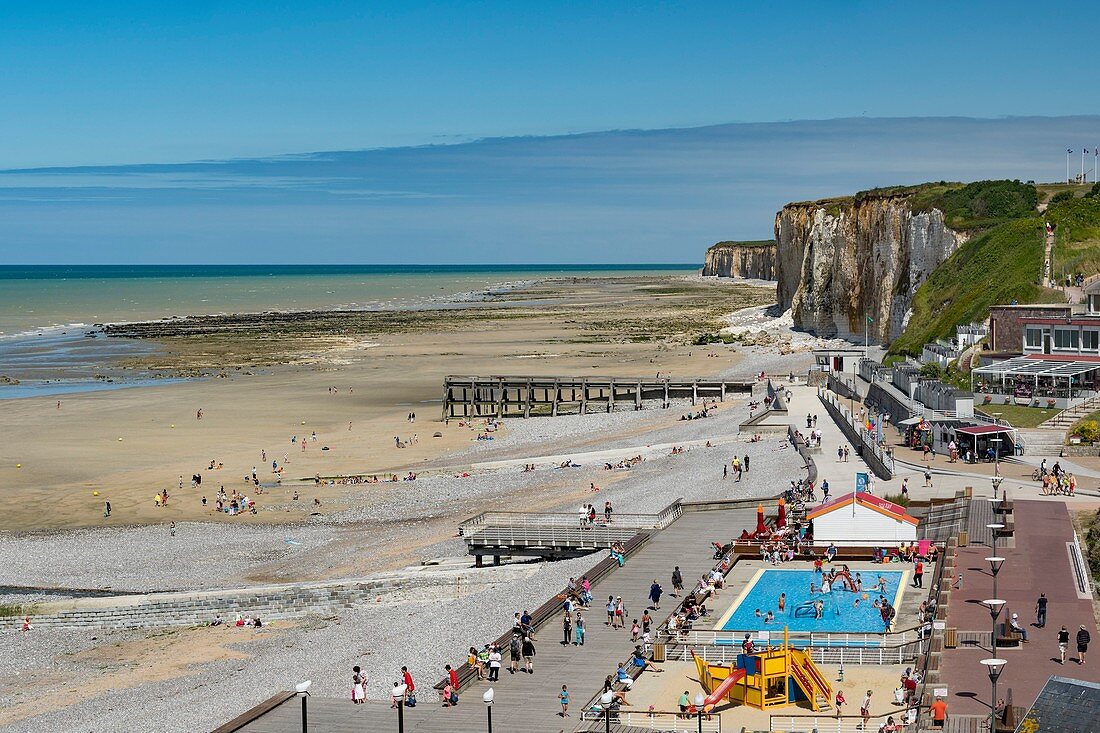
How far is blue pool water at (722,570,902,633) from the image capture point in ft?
84.7

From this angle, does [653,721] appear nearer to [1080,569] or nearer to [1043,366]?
[1080,569]

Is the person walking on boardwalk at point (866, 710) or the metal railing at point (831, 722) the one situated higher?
the person walking on boardwalk at point (866, 710)

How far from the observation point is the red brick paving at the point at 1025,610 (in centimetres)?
2122

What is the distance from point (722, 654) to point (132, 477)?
3262 centimetres

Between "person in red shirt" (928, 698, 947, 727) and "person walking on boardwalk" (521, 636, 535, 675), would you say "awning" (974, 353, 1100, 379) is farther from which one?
"person in red shirt" (928, 698, 947, 727)

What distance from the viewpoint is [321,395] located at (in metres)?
75.6

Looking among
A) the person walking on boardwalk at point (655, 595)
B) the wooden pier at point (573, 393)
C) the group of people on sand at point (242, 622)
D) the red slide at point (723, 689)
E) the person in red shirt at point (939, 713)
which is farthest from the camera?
the wooden pier at point (573, 393)

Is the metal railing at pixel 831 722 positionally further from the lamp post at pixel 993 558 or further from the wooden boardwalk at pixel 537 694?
Result: the lamp post at pixel 993 558

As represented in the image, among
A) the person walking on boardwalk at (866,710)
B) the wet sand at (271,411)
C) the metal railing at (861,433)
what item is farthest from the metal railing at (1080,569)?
the wet sand at (271,411)

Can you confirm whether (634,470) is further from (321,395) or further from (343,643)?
(321,395)

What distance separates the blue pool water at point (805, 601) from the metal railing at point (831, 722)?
14.3ft

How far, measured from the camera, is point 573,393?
232ft

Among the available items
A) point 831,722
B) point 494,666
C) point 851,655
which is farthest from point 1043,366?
point 494,666

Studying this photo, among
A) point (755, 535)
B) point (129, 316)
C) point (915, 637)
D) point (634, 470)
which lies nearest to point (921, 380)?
point (634, 470)
